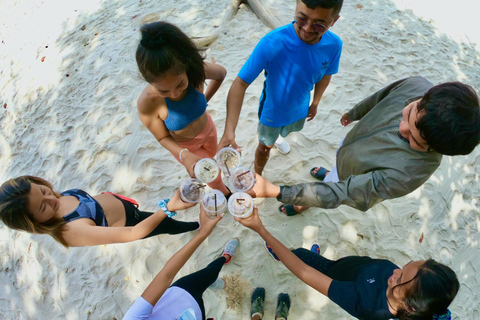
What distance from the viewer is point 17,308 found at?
2791 mm

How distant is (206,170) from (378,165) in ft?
3.89

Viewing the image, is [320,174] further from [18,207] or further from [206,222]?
[18,207]

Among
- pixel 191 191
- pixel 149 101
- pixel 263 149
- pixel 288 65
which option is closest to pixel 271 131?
pixel 263 149

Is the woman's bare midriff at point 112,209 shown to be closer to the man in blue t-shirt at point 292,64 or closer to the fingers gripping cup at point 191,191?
the fingers gripping cup at point 191,191

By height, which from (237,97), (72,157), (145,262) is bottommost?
(145,262)

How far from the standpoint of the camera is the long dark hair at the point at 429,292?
1356 mm

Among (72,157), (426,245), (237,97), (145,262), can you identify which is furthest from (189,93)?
(426,245)

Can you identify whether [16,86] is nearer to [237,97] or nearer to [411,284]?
[237,97]

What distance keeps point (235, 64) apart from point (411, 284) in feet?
12.0

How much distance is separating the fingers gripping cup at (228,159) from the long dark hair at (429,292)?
1.32 m

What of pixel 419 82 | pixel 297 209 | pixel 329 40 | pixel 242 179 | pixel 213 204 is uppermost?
pixel 329 40

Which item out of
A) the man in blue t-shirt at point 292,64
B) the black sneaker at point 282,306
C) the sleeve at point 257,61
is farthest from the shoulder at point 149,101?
the black sneaker at point 282,306

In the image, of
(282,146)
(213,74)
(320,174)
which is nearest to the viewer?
(213,74)

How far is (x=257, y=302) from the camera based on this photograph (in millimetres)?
2482
